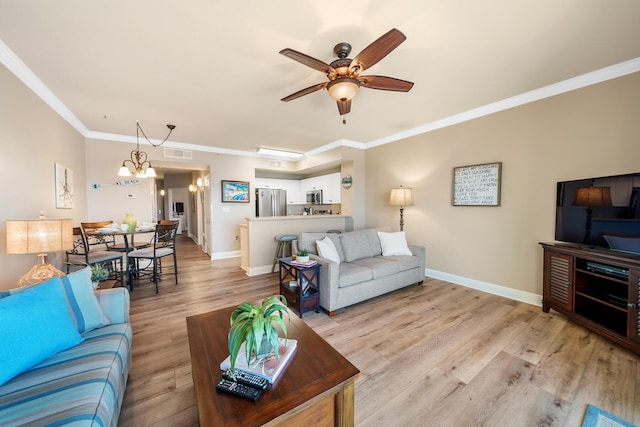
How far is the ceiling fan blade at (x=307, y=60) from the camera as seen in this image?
1.58 m

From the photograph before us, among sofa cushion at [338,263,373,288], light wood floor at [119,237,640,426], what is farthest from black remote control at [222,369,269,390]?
sofa cushion at [338,263,373,288]

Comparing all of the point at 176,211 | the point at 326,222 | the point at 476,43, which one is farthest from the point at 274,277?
the point at 176,211

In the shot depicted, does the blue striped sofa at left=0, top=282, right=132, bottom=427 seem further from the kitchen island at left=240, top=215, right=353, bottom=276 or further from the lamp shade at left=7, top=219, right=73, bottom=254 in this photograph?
the kitchen island at left=240, top=215, right=353, bottom=276

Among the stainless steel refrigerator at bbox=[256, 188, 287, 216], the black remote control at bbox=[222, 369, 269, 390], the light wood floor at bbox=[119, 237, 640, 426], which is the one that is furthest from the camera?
the stainless steel refrigerator at bbox=[256, 188, 287, 216]

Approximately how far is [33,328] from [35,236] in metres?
0.95

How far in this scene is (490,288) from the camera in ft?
10.9

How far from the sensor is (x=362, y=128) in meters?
4.15

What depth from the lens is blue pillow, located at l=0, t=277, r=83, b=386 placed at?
107 cm

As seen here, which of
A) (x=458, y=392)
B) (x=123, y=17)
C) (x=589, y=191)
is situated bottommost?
(x=458, y=392)

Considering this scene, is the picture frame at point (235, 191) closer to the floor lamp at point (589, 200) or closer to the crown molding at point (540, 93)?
the crown molding at point (540, 93)

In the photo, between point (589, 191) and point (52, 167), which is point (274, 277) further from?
point (589, 191)

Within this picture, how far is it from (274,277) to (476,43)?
3924 mm

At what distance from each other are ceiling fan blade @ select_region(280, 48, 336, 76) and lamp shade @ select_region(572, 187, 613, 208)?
278 cm

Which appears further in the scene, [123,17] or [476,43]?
[476,43]
